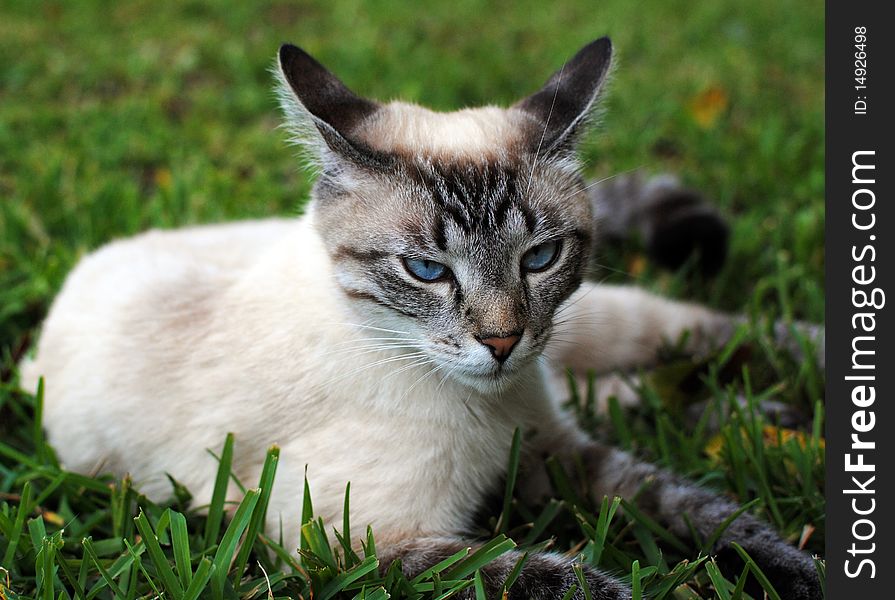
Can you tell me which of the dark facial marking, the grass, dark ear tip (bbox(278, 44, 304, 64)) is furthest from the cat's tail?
dark ear tip (bbox(278, 44, 304, 64))

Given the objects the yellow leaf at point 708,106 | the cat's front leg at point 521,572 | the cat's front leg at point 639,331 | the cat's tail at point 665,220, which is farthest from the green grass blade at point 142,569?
the yellow leaf at point 708,106

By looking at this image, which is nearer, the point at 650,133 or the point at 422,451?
the point at 422,451

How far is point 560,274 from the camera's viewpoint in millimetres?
2469

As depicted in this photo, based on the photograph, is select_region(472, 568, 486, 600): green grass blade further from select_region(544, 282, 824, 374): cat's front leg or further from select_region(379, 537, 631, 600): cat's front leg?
select_region(544, 282, 824, 374): cat's front leg

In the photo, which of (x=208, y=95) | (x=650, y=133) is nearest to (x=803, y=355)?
(x=650, y=133)

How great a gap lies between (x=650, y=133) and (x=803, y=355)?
2.32m

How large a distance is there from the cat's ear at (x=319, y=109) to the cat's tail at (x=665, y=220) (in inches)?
69.3

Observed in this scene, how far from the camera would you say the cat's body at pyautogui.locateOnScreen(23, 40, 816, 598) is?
2.34 m

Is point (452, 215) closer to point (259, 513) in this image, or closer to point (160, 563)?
point (259, 513)

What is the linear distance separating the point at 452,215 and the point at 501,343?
0.37m

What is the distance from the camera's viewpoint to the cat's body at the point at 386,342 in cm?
234

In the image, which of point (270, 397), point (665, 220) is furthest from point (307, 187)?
point (270, 397)

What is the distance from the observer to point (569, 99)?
2.60 metres

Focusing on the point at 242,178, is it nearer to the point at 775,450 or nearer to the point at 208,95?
the point at 208,95
